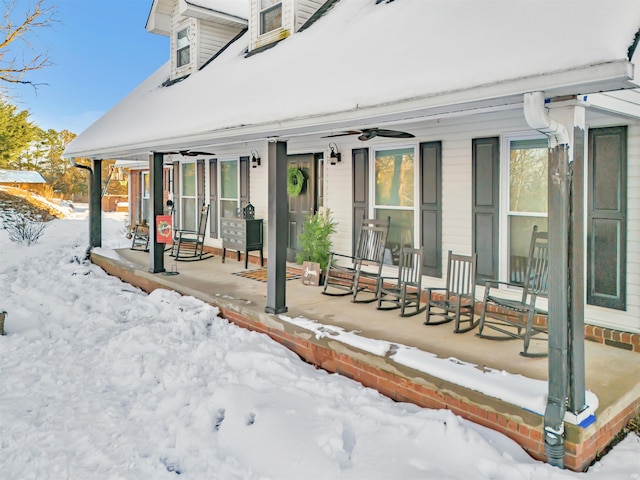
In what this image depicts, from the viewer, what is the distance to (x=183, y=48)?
9.88m

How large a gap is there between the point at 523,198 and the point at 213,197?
672cm

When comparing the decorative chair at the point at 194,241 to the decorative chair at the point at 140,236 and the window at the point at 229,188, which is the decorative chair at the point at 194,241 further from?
the decorative chair at the point at 140,236

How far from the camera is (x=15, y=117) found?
23.3m

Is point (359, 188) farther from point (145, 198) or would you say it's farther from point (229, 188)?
point (145, 198)

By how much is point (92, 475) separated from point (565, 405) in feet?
9.64

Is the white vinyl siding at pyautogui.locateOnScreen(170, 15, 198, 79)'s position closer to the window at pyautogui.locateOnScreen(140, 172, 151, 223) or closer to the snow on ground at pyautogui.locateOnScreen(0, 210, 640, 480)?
the window at pyautogui.locateOnScreen(140, 172, 151, 223)

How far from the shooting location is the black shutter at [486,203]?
525 cm

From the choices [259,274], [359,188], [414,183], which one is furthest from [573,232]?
[259,274]

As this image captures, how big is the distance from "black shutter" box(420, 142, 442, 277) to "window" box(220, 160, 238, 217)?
4660 millimetres

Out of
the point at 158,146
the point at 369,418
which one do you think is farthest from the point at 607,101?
the point at 158,146

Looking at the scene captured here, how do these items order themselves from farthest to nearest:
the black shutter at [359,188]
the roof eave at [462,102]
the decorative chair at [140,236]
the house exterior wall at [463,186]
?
the decorative chair at [140,236] → the black shutter at [359,188] → the house exterior wall at [463,186] → the roof eave at [462,102]

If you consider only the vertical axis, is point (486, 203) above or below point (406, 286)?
above

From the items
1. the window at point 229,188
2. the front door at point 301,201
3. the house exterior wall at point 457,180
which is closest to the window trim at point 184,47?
the window at point 229,188

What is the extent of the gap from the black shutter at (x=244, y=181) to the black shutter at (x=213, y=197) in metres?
1.03
